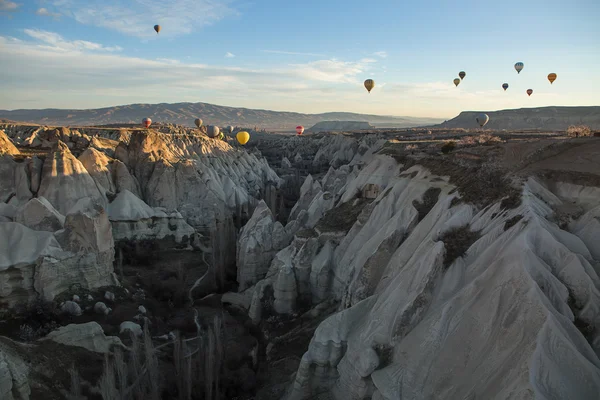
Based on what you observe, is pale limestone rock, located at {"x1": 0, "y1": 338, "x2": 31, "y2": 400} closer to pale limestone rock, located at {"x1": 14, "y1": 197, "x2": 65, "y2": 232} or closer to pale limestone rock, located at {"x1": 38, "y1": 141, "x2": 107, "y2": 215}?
pale limestone rock, located at {"x1": 14, "y1": 197, "x2": 65, "y2": 232}

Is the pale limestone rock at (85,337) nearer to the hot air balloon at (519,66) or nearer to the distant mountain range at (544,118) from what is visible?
the hot air balloon at (519,66)

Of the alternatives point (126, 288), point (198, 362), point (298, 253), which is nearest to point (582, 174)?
point (298, 253)

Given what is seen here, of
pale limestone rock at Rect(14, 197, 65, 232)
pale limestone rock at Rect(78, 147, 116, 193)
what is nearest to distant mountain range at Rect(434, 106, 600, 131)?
pale limestone rock at Rect(78, 147, 116, 193)

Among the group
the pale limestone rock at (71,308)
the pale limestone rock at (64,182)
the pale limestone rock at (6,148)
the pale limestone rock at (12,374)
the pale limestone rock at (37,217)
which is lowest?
the pale limestone rock at (71,308)

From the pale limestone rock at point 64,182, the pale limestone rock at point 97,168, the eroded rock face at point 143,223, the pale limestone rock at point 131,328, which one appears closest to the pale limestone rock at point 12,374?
the pale limestone rock at point 131,328

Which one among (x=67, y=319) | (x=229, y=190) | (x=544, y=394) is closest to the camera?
(x=544, y=394)

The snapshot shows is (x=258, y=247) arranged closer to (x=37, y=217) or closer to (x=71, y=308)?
(x=71, y=308)

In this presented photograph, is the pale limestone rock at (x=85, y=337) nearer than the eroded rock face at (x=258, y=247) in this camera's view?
Yes

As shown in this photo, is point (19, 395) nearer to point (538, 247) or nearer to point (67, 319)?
point (67, 319)
